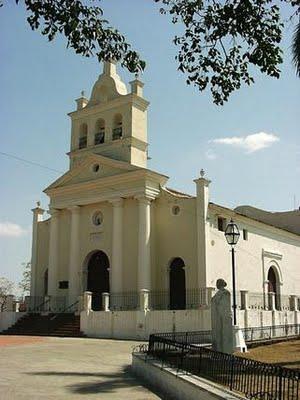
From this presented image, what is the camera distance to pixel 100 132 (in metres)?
33.0

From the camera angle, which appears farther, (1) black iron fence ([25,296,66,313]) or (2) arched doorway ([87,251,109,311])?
(1) black iron fence ([25,296,66,313])

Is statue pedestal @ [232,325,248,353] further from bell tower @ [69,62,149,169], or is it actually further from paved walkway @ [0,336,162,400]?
bell tower @ [69,62,149,169]

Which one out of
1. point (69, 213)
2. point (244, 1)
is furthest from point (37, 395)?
point (69, 213)

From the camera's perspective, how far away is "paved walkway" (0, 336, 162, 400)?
34.2 feet

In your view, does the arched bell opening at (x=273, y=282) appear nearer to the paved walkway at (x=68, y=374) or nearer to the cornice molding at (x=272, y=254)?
the cornice molding at (x=272, y=254)

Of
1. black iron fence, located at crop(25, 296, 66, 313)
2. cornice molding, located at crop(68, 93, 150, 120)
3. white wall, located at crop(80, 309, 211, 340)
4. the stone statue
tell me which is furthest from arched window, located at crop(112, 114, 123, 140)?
the stone statue

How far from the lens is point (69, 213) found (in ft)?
106

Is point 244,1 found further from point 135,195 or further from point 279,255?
point 279,255

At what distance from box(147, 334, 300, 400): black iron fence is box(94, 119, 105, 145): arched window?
21.2 m

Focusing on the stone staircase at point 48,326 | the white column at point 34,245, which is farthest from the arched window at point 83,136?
the stone staircase at point 48,326

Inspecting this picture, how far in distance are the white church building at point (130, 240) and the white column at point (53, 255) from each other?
6 cm

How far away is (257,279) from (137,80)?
13.3 m

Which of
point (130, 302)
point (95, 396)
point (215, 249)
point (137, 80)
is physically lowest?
point (95, 396)

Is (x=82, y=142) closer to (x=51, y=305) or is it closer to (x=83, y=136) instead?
(x=83, y=136)
